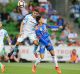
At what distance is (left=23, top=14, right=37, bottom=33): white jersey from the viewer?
62.0ft

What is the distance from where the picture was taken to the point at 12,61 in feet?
86.1

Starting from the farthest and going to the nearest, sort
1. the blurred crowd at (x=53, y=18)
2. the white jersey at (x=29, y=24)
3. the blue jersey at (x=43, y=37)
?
the blurred crowd at (x=53, y=18), the white jersey at (x=29, y=24), the blue jersey at (x=43, y=37)

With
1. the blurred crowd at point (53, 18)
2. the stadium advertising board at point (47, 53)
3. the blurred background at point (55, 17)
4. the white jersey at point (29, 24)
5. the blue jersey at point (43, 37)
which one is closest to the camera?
the blue jersey at point (43, 37)

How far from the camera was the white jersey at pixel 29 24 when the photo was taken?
18.9 metres

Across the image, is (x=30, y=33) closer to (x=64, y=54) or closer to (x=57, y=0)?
(x=64, y=54)

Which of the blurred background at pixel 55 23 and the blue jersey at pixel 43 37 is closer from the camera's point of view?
the blue jersey at pixel 43 37

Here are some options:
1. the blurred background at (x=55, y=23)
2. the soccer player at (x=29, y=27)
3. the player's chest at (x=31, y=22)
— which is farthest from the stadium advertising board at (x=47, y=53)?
the player's chest at (x=31, y=22)

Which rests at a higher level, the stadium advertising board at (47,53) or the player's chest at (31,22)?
the player's chest at (31,22)

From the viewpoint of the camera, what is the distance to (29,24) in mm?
19297

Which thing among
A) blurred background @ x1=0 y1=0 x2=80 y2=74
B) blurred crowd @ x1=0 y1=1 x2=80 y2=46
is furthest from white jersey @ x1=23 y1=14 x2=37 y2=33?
blurred crowd @ x1=0 y1=1 x2=80 y2=46

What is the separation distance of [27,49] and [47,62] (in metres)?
1.36

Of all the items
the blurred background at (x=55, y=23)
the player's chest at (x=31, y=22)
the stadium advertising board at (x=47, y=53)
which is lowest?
the stadium advertising board at (x=47, y=53)

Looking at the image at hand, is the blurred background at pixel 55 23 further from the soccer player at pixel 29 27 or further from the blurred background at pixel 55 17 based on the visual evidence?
the soccer player at pixel 29 27

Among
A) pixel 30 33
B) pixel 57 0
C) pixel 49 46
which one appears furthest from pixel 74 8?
pixel 49 46
